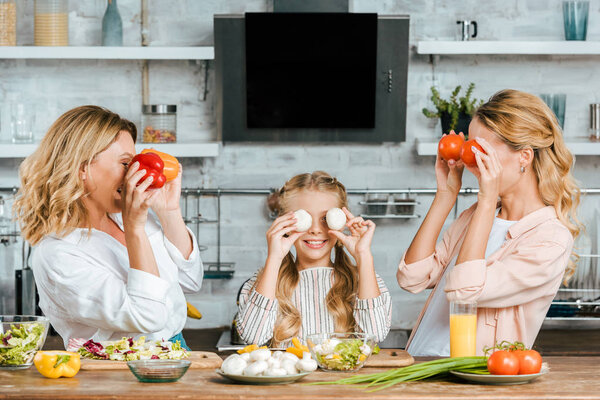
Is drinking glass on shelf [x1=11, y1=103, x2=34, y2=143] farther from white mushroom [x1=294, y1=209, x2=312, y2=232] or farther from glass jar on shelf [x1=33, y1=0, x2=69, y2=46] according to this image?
white mushroom [x1=294, y1=209, x2=312, y2=232]

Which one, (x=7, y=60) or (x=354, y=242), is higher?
(x=7, y=60)

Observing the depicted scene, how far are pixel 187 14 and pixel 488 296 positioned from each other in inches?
101

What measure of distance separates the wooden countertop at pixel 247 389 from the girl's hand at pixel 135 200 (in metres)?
0.37

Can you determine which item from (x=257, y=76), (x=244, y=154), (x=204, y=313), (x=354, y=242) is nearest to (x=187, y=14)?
(x=257, y=76)

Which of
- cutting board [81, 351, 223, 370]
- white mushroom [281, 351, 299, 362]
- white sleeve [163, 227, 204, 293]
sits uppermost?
white sleeve [163, 227, 204, 293]

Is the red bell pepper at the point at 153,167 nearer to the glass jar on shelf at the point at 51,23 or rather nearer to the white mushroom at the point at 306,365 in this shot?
the white mushroom at the point at 306,365

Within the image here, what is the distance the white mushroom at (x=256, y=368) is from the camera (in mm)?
1777

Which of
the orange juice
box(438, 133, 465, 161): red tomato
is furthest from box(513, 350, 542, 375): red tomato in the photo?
box(438, 133, 465, 161): red tomato

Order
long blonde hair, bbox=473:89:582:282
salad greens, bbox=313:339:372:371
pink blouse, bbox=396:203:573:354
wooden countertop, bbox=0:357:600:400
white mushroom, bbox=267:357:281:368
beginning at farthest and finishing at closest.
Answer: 1. long blonde hair, bbox=473:89:582:282
2. pink blouse, bbox=396:203:573:354
3. salad greens, bbox=313:339:372:371
4. white mushroom, bbox=267:357:281:368
5. wooden countertop, bbox=0:357:600:400

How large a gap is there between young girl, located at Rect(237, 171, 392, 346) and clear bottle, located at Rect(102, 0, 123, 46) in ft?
5.95

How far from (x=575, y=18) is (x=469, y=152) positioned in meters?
2.12

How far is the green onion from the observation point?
1799mm

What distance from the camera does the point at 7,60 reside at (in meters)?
4.16

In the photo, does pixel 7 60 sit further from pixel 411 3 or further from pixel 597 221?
pixel 597 221
